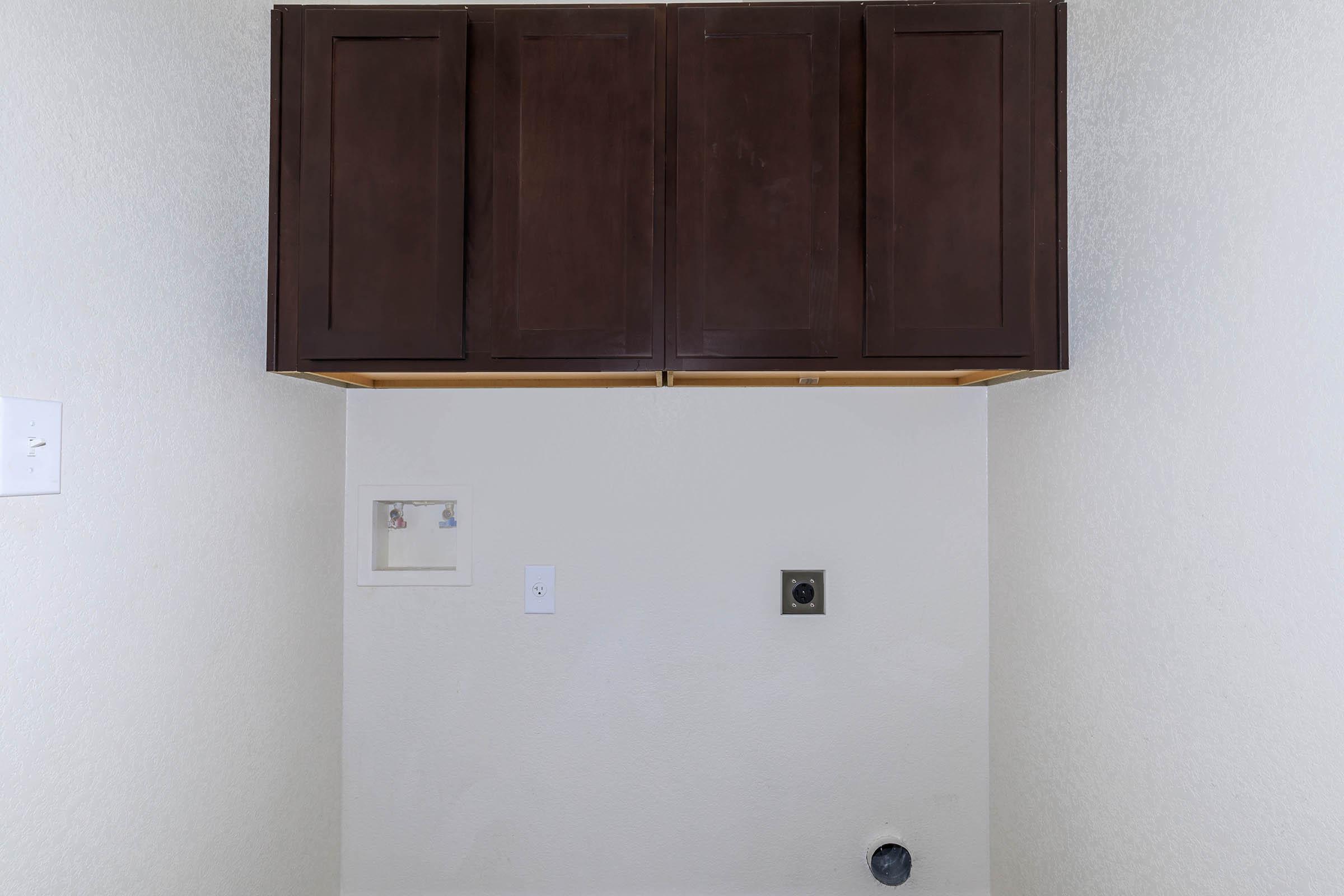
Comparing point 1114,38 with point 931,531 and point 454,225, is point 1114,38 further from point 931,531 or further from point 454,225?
point 454,225

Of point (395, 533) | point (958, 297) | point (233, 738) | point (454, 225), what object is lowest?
point (233, 738)

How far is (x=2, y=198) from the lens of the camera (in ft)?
2.73

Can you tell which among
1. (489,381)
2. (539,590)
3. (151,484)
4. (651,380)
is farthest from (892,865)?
(151,484)

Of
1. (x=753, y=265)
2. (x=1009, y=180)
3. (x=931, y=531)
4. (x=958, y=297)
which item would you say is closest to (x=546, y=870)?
(x=931, y=531)

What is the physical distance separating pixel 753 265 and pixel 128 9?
101 centimetres

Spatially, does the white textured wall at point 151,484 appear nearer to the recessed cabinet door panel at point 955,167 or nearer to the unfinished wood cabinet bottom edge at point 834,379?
the unfinished wood cabinet bottom edge at point 834,379

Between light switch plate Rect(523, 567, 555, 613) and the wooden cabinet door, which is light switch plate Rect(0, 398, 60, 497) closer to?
the wooden cabinet door

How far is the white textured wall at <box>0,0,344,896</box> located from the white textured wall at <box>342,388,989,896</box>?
0.71ft

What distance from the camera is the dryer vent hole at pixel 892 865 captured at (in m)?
1.63

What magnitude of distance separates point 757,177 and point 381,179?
2.22 feet

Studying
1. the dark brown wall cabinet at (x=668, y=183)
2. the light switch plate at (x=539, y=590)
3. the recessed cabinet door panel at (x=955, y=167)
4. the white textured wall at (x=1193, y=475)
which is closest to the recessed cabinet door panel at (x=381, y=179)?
the dark brown wall cabinet at (x=668, y=183)

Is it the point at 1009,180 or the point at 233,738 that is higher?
the point at 1009,180

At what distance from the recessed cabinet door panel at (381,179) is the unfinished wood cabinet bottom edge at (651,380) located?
0.17 m

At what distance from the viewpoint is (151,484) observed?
42.4 inches
